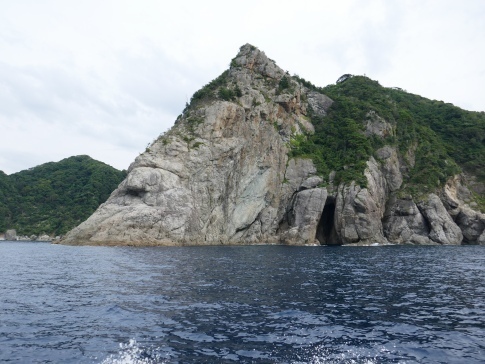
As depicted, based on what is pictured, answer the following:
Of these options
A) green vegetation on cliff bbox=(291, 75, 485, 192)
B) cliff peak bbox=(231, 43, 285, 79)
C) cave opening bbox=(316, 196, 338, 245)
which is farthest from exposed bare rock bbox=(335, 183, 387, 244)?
cliff peak bbox=(231, 43, 285, 79)

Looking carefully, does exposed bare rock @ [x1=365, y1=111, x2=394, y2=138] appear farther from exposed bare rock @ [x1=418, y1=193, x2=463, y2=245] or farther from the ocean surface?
the ocean surface

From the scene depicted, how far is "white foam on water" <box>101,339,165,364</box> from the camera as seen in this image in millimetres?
11203

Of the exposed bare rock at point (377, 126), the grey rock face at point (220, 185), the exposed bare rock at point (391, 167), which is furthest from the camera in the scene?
the exposed bare rock at point (377, 126)

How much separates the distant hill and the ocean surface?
105 meters

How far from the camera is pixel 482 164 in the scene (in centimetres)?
10100

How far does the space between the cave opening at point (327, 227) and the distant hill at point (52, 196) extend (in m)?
80.2

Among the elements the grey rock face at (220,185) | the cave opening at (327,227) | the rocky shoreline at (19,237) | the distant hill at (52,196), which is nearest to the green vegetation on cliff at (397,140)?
the cave opening at (327,227)

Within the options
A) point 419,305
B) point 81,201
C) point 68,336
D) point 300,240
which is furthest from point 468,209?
point 81,201

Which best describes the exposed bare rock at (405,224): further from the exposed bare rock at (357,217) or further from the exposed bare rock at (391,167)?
the exposed bare rock at (391,167)

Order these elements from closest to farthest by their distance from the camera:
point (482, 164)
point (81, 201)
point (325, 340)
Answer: point (325, 340) → point (482, 164) → point (81, 201)

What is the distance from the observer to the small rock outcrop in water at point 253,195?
7038 centimetres

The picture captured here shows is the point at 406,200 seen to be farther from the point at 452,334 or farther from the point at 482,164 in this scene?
the point at 452,334

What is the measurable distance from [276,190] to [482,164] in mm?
63264

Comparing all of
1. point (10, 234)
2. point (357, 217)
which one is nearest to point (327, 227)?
point (357, 217)
